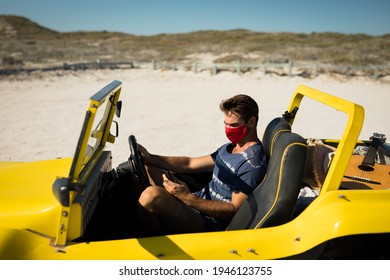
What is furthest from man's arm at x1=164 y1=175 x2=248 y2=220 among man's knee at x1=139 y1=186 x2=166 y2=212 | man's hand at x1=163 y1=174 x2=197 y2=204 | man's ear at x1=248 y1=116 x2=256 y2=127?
man's ear at x1=248 y1=116 x2=256 y2=127

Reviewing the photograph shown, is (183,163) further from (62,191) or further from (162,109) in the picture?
(162,109)

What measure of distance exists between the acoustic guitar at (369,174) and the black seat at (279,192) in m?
0.80

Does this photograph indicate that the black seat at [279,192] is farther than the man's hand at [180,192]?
No

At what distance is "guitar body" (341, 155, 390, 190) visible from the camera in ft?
8.66

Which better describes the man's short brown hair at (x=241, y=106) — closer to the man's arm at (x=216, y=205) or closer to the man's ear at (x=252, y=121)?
the man's ear at (x=252, y=121)

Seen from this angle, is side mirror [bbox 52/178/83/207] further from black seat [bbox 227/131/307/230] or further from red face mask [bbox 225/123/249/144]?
red face mask [bbox 225/123/249/144]

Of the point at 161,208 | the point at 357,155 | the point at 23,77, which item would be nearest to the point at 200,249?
the point at 161,208

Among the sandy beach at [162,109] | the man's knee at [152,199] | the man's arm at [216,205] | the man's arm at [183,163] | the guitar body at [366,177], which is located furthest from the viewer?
the sandy beach at [162,109]

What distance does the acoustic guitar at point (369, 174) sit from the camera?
2.65 metres

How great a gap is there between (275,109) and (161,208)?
27.0 ft

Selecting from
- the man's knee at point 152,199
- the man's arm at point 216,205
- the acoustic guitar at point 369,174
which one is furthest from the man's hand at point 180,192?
the acoustic guitar at point 369,174

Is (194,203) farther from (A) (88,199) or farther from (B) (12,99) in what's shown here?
(B) (12,99)

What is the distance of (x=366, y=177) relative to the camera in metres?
2.81
